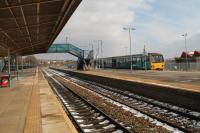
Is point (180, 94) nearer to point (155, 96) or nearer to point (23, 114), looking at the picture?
point (155, 96)

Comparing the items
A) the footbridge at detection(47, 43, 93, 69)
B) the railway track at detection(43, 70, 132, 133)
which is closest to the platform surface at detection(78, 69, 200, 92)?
the railway track at detection(43, 70, 132, 133)

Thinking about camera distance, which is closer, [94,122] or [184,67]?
[94,122]

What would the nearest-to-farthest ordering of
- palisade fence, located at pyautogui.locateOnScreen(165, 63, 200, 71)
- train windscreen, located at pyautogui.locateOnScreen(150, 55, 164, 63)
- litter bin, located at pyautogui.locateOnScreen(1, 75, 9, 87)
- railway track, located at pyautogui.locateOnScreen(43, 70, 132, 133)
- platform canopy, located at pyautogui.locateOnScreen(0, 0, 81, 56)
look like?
railway track, located at pyautogui.locateOnScreen(43, 70, 132, 133), platform canopy, located at pyautogui.locateOnScreen(0, 0, 81, 56), litter bin, located at pyautogui.locateOnScreen(1, 75, 9, 87), palisade fence, located at pyautogui.locateOnScreen(165, 63, 200, 71), train windscreen, located at pyautogui.locateOnScreen(150, 55, 164, 63)

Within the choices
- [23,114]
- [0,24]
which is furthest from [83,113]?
[0,24]

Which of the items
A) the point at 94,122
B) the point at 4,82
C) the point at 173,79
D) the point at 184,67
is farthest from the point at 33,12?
the point at 184,67

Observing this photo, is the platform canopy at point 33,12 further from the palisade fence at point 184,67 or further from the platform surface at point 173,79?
the palisade fence at point 184,67

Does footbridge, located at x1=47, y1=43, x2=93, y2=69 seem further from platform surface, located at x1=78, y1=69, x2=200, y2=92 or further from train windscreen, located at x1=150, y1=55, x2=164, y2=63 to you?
platform surface, located at x1=78, y1=69, x2=200, y2=92

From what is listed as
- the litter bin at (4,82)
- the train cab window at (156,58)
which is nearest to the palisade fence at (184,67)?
the train cab window at (156,58)

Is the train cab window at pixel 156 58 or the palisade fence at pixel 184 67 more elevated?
the train cab window at pixel 156 58

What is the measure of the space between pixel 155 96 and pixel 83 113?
19.9ft

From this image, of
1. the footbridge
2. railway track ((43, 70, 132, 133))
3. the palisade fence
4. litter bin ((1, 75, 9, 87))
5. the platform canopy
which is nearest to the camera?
railway track ((43, 70, 132, 133))

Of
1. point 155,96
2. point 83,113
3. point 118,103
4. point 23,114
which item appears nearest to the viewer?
point 23,114

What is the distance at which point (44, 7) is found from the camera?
1591 cm

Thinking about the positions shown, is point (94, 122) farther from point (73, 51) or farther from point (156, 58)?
point (73, 51)
